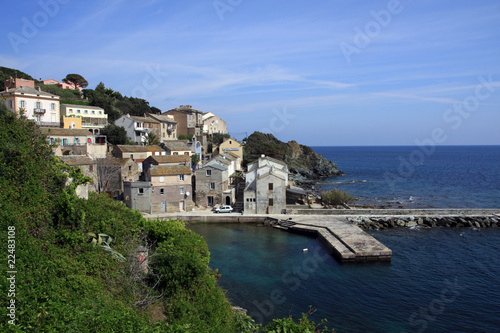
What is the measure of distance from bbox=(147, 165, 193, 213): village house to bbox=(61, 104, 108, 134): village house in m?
20.4

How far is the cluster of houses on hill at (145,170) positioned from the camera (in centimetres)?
3675

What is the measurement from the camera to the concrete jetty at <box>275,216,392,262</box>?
25688mm

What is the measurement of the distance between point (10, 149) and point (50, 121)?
125ft

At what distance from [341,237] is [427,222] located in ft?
40.9

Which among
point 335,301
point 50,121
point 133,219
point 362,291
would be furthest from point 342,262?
point 50,121

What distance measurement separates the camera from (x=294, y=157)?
87.8 m

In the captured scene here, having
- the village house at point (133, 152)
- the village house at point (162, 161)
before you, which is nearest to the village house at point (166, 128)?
the village house at point (133, 152)

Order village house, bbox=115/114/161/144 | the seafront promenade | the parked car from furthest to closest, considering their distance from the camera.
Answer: village house, bbox=115/114/161/144 → the parked car → the seafront promenade

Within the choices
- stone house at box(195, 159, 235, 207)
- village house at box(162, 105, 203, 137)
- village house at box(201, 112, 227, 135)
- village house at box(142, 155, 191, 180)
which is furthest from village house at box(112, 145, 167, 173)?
village house at box(201, 112, 227, 135)

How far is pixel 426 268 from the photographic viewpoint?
24.6 meters

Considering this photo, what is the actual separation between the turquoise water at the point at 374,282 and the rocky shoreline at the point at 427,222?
9.48 feet

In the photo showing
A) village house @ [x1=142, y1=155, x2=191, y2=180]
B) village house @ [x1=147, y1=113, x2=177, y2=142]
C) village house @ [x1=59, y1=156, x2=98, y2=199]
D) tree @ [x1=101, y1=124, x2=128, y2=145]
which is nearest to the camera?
village house @ [x1=59, y1=156, x2=98, y2=199]

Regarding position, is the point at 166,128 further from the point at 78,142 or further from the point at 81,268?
the point at 81,268

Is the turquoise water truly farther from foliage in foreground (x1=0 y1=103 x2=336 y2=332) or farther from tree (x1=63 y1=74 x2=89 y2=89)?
tree (x1=63 y1=74 x2=89 y2=89)
